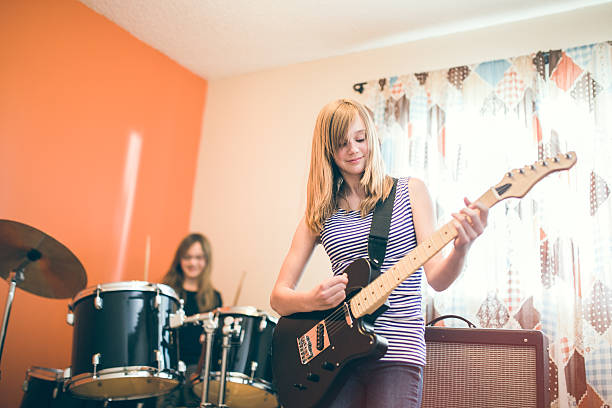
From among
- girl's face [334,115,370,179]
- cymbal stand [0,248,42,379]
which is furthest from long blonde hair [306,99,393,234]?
→ cymbal stand [0,248,42,379]

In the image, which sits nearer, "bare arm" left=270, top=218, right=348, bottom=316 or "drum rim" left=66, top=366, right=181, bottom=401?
"bare arm" left=270, top=218, right=348, bottom=316

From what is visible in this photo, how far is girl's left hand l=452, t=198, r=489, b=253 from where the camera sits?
1.18 m

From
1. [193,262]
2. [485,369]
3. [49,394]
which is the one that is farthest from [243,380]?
[193,262]

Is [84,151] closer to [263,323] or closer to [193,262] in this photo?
[193,262]

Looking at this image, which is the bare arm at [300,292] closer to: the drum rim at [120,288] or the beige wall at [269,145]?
the drum rim at [120,288]

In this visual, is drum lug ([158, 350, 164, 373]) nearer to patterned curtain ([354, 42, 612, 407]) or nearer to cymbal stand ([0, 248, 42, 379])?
cymbal stand ([0, 248, 42, 379])

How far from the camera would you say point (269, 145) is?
3744mm

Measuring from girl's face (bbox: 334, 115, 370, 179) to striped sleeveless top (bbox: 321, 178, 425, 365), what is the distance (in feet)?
0.40

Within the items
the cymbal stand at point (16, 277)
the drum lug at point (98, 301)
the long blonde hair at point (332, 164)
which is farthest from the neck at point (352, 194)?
the cymbal stand at point (16, 277)

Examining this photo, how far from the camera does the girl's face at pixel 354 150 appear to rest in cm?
153

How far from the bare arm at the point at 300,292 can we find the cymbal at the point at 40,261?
122cm

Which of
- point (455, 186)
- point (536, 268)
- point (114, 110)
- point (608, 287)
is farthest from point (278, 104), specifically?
point (608, 287)

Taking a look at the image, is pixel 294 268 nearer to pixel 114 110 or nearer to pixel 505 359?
pixel 505 359

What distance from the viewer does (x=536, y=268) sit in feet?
8.71
